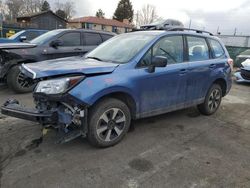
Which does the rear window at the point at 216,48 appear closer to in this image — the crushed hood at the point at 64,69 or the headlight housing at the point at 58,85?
the crushed hood at the point at 64,69

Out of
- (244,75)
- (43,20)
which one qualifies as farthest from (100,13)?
(244,75)

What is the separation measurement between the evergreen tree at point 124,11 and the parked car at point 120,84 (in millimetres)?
55285

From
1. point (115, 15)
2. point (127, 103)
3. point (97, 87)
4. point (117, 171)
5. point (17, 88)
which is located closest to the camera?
point (117, 171)

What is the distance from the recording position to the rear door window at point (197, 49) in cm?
477

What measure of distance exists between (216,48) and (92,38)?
13.7 feet

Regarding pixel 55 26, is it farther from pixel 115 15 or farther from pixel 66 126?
pixel 66 126

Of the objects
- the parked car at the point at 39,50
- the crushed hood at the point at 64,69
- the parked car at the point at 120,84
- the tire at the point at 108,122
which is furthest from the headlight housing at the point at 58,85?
the parked car at the point at 39,50

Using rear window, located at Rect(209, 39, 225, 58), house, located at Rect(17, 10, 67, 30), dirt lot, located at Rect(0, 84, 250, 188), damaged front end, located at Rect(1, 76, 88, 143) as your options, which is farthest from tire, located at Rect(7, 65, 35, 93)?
house, located at Rect(17, 10, 67, 30)

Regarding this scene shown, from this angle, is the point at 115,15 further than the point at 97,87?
Yes

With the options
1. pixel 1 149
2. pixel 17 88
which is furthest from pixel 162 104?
pixel 17 88

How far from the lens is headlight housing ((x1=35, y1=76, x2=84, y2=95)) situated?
10.6 ft

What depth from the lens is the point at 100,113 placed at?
138 inches

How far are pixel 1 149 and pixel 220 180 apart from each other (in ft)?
9.86

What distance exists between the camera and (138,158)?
137 inches
